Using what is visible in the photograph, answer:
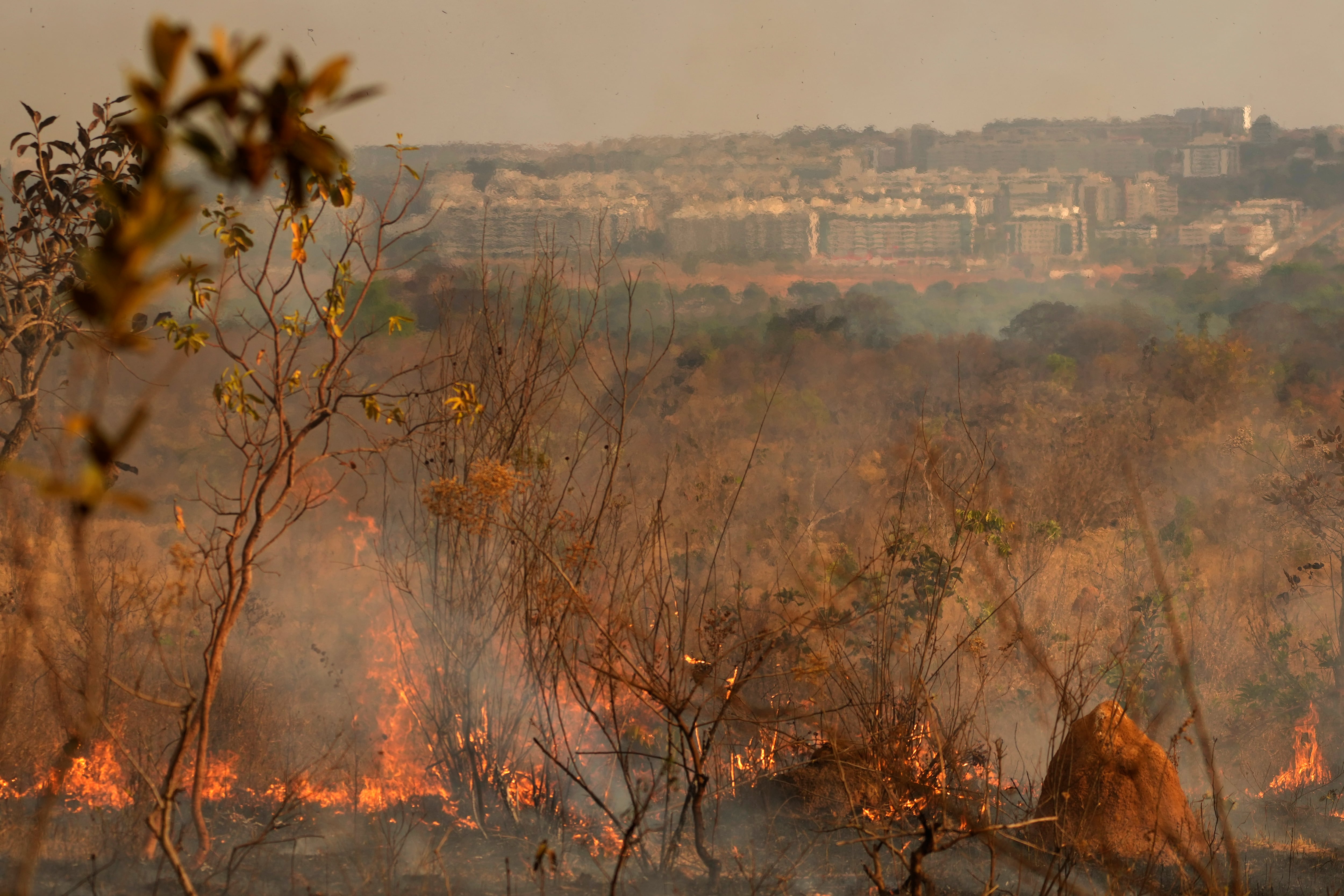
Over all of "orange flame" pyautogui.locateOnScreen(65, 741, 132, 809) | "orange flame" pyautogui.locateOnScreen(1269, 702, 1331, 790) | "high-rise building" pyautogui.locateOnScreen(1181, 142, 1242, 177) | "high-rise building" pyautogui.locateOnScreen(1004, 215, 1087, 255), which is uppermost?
"high-rise building" pyautogui.locateOnScreen(1181, 142, 1242, 177)

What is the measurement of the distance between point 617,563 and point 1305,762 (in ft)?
12.2

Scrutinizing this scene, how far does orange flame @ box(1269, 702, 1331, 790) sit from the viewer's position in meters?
4.94

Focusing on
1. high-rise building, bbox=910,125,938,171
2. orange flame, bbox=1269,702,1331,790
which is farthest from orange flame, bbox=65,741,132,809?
high-rise building, bbox=910,125,938,171

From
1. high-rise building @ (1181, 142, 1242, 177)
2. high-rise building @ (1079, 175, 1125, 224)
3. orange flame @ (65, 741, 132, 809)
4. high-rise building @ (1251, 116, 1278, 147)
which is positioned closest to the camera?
orange flame @ (65, 741, 132, 809)

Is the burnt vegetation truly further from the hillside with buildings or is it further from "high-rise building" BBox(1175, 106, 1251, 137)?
"high-rise building" BBox(1175, 106, 1251, 137)

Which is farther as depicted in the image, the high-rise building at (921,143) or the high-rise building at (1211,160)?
the high-rise building at (1211,160)

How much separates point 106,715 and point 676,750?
2.22 m

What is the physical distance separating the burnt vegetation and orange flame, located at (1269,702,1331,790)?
3 cm

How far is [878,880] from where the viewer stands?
1.50 metres

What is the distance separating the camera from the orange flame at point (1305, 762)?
16.2 feet

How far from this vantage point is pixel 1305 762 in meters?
5.09

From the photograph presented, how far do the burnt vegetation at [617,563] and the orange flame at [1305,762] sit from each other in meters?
0.03

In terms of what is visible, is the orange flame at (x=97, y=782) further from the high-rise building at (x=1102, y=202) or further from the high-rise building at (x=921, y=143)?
the high-rise building at (x=1102, y=202)

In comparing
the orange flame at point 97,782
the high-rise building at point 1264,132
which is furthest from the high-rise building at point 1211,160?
the orange flame at point 97,782
